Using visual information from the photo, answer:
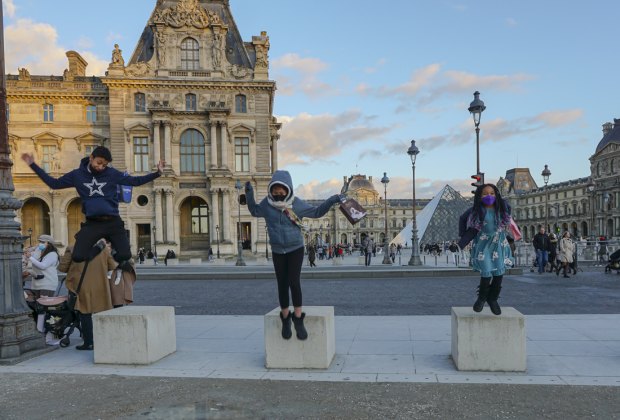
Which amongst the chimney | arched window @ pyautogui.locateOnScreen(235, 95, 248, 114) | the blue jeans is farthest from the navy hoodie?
the chimney

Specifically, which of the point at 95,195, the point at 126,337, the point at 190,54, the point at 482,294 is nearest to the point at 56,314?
the point at 126,337

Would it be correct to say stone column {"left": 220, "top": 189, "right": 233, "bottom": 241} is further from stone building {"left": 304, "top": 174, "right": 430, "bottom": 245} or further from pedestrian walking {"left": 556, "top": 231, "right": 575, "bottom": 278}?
stone building {"left": 304, "top": 174, "right": 430, "bottom": 245}

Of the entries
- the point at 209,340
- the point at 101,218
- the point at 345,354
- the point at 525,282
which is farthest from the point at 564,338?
the point at 525,282

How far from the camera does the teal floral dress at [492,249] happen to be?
18.4 ft

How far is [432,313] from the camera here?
980 centimetres

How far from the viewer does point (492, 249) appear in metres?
5.64

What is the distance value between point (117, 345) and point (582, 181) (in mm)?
115043

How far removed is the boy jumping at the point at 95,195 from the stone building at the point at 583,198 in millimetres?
81867

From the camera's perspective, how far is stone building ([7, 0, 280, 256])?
40.1 meters

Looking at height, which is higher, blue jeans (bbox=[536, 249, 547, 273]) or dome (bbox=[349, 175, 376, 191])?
dome (bbox=[349, 175, 376, 191])

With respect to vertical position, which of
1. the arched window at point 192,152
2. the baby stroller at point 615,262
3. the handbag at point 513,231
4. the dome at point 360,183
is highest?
the dome at point 360,183

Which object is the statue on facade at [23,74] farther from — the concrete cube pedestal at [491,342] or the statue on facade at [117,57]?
the concrete cube pedestal at [491,342]

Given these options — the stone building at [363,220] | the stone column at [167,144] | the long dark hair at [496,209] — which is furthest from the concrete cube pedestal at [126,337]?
the stone building at [363,220]

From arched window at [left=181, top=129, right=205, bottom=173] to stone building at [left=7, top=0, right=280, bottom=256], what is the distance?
3.3 inches
